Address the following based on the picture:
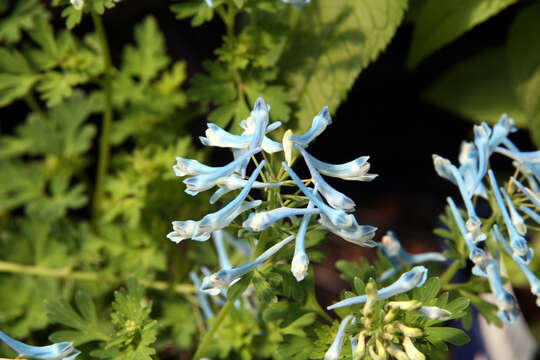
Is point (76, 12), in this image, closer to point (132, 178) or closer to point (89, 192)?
point (132, 178)

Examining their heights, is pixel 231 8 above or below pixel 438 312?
above

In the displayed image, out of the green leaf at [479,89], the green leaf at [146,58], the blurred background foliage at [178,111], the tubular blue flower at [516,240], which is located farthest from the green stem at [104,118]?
the green leaf at [479,89]

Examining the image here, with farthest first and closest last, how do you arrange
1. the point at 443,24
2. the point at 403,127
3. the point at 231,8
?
the point at 403,127 → the point at 443,24 → the point at 231,8

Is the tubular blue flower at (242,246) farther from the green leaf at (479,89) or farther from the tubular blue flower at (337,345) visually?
the green leaf at (479,89)

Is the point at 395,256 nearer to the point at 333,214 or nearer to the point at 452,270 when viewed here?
the point at 452,270

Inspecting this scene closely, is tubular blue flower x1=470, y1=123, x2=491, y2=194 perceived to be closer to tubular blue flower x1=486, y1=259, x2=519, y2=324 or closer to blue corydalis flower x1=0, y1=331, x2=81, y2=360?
tubular blue flower x1=486, y1=259, x2=519, y2=324

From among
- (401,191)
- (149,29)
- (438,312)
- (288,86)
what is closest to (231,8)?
(288,86)
